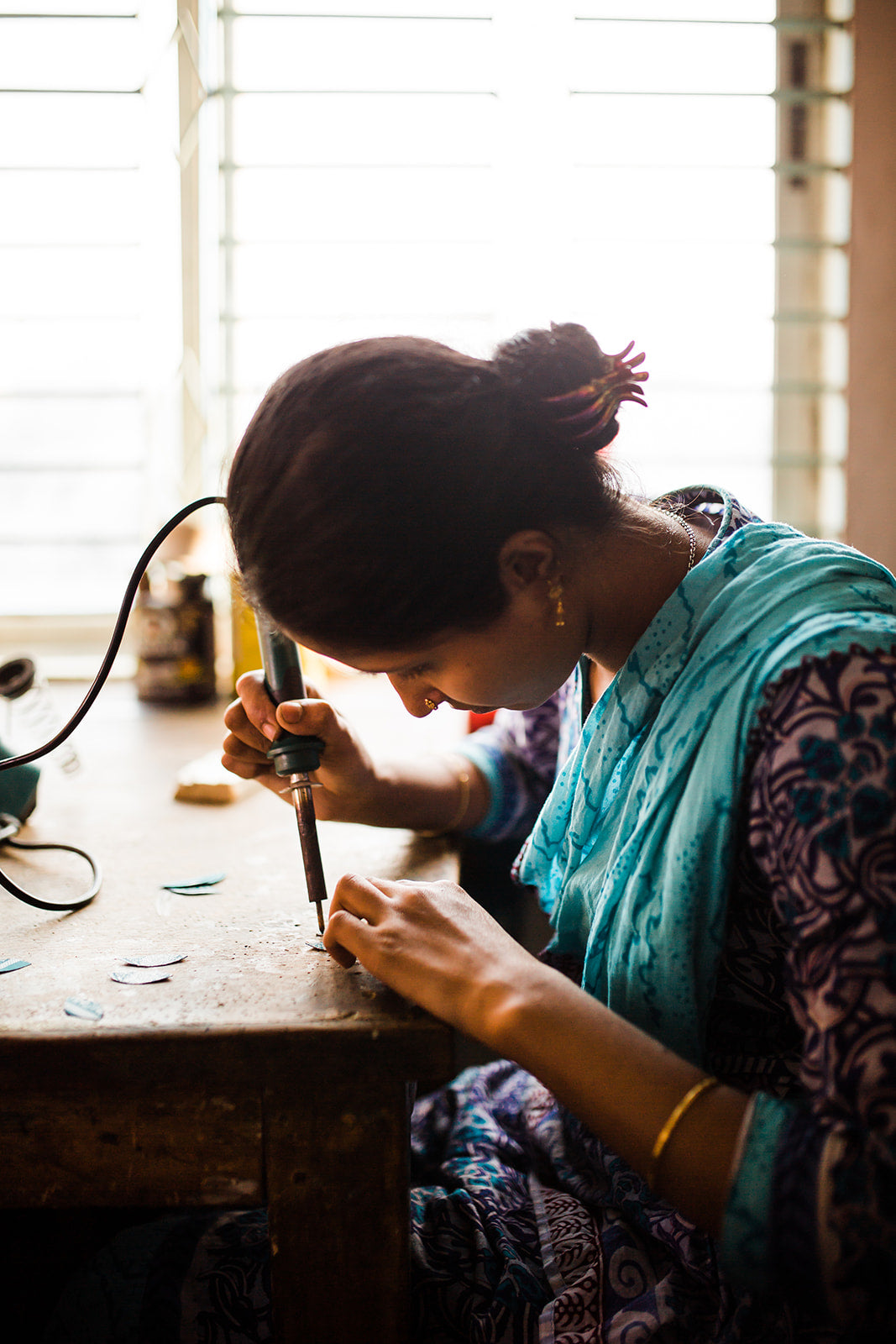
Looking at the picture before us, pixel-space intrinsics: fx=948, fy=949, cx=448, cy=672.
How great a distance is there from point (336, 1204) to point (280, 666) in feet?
1.43

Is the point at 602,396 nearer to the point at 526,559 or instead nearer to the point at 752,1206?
the point at 526,559

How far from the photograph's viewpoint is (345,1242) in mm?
621

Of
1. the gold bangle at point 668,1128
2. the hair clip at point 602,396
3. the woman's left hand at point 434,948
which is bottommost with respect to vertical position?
the gold bangle at point 668,1128

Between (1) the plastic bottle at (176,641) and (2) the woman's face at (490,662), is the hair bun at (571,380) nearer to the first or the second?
(2) the woman's face at (490,662)

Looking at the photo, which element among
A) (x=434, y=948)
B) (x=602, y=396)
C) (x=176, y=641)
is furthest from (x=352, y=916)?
(x=176, y=641)

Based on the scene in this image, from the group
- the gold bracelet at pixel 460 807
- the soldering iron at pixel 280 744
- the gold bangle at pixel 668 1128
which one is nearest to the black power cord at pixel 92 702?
the soldering iron at pixel 280 744

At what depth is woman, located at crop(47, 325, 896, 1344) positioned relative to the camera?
0.55 metres

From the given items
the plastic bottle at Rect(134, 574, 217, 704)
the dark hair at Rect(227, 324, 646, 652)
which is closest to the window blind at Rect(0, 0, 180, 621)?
the plastic bottle at Rect(134, 574, 217, 704)

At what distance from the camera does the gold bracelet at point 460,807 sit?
1.05m

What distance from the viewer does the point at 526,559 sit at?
0.77 metres

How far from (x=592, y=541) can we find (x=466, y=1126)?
60 centimetres

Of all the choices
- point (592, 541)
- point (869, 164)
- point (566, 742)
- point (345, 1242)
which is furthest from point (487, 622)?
point (869, 164)

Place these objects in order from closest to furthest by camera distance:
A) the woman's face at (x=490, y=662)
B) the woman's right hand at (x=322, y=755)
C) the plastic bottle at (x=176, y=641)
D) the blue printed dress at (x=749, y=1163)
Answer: the blue printed dress at (x=749, y=1163) < the woman's face at (x=490, y=662) < the woman's right hand at (x=322, y=755) < the plastic bottle at (x=176, y=641)

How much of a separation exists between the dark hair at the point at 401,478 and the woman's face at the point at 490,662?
2 centimetres
